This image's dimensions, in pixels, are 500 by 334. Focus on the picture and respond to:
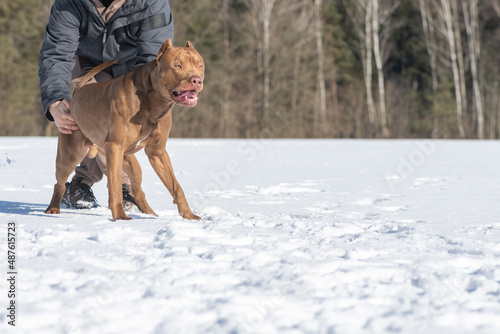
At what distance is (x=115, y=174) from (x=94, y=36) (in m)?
1.01

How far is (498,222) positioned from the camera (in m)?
2.87

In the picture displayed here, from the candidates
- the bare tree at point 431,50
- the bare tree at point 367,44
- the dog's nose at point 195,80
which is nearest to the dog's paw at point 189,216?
the dog's nose at point 195,80

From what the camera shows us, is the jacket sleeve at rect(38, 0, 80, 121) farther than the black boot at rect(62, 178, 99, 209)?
No

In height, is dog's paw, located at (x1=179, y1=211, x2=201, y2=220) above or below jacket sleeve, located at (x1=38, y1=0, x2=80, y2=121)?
below

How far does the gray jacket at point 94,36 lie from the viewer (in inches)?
129

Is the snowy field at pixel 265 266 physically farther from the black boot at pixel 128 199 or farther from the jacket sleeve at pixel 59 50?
the jacket sleeve at pixel 59 50

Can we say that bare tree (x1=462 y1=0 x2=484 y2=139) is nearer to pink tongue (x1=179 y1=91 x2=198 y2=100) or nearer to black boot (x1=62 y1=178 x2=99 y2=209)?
black boot (x1=62 y1=178 x2=99 y2=209)

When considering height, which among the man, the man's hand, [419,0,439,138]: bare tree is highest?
[419,0,439,138]: bare tree

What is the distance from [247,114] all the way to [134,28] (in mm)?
18155

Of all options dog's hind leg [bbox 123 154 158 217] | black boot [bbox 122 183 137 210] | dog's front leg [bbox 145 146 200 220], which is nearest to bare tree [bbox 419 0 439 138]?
black boot [bbox 122 183 137 210]

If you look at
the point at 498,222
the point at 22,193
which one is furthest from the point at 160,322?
the point at 22,193

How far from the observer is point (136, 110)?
2.83 m

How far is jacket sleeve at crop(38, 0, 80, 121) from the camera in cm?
328

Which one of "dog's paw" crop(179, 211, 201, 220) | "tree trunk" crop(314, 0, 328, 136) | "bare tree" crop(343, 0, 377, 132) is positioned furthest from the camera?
"tree trunk" crop(314, 0, 328, 136)
